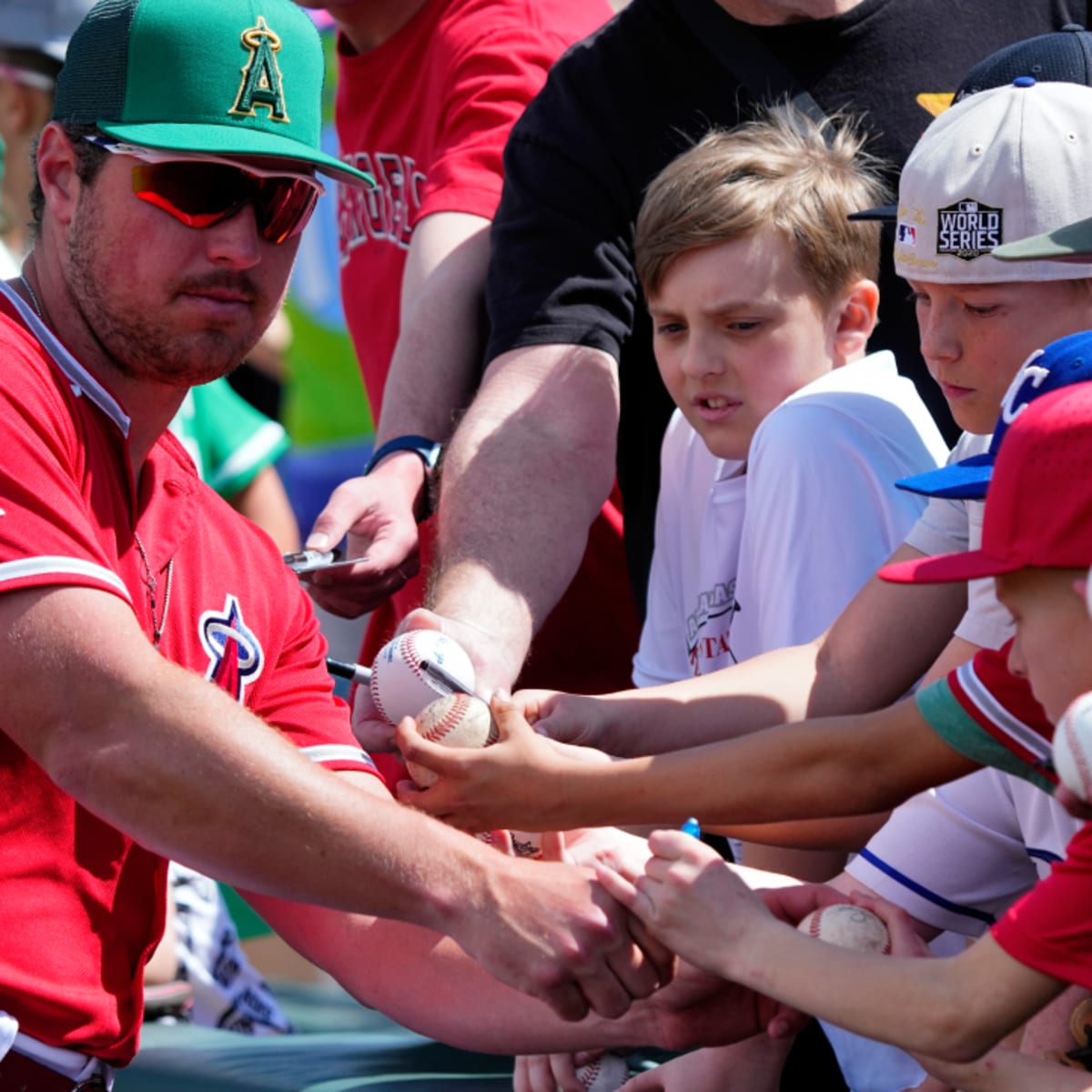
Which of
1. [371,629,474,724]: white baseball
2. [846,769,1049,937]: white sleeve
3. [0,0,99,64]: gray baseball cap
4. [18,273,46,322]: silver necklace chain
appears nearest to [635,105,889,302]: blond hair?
[371,629,474,724]: white baseball

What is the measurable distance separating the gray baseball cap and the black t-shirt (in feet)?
9.56

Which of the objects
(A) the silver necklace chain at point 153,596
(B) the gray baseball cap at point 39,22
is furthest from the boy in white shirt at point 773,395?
(B) the gray baseball cap at point 39,22

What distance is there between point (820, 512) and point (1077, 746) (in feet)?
4.59

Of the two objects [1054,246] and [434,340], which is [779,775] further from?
[434,340]

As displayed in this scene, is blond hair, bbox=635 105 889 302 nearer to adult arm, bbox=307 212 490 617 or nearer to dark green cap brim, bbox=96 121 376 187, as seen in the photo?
adult arm, bbox=307 212 490 617

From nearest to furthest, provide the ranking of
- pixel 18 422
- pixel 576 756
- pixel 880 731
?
pixel 18 422 < pixel 880 731 < pixel 576 756

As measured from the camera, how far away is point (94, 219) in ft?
10.3

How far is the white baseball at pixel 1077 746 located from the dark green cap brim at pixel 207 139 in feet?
5.28

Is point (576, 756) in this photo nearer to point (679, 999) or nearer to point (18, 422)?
point (679, 999)

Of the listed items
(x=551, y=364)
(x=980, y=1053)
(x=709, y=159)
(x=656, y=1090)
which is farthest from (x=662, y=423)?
(x=980, y=1053)

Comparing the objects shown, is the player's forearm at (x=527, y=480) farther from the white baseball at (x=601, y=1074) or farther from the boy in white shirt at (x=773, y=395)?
the white baseball at (x=601, y=1074)

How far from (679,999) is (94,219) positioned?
1653 millimetres

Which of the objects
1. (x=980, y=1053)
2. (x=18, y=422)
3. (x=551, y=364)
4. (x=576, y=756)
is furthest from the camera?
(x=551, y=364)

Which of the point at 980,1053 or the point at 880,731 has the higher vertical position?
the point at 880,731
